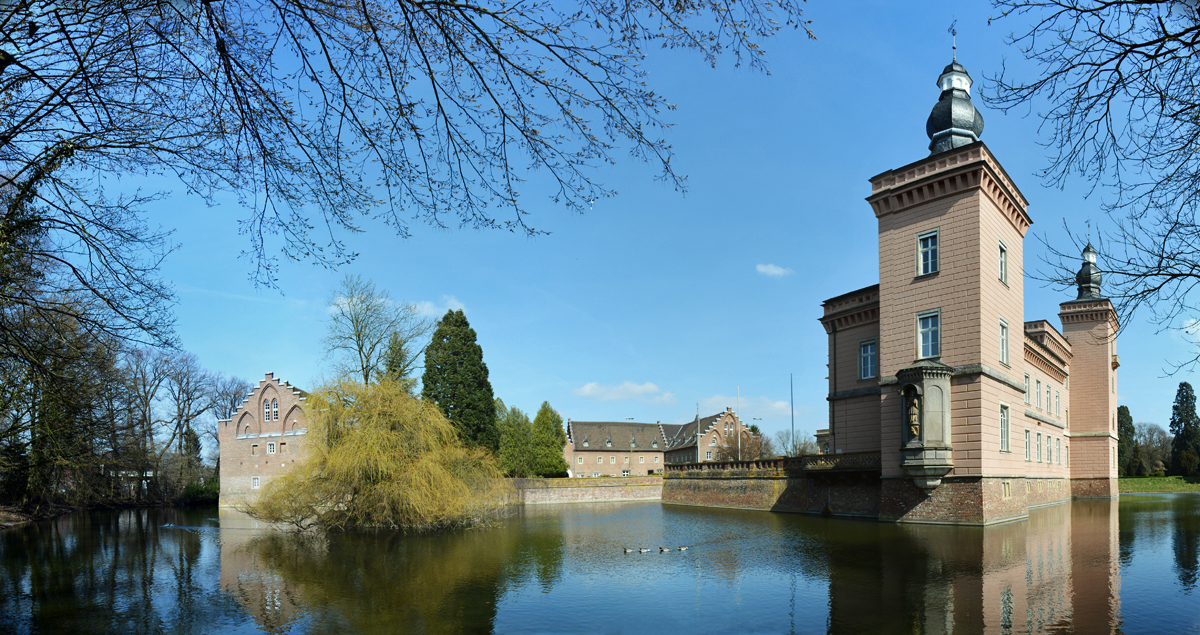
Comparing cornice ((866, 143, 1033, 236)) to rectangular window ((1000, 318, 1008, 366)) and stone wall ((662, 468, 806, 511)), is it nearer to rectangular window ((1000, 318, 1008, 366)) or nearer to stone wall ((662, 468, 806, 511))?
rectangular window ((1000, 318, 1008, 366))

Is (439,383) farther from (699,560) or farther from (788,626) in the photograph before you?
(788,626)

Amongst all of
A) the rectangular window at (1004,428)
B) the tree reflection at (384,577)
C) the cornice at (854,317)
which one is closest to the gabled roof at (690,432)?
the cornice at (854,317)

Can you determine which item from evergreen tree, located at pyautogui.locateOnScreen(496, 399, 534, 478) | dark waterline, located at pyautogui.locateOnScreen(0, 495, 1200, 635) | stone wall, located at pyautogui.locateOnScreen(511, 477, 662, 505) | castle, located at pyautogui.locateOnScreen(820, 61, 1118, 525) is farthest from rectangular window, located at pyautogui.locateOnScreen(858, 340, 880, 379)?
evergreen tree, located at pyautogui.locateOnScreen(496, 399, 534, 478)

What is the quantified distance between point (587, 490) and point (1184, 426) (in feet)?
187

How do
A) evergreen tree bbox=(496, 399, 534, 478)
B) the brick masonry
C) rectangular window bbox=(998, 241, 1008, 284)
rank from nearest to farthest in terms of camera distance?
the brick masonry
rectangular window bbox=(998, 241, 1008, 284)
evergreen tree bbox=(496, 399, 534, 478)

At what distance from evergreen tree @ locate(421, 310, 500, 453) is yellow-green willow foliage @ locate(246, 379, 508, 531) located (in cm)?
1649

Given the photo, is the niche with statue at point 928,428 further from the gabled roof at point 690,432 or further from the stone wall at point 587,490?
the gabled roof at point 690,432

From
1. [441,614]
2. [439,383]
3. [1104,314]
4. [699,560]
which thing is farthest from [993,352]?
[439,383]

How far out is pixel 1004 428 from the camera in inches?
938

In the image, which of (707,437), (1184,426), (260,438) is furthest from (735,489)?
(1184,426)

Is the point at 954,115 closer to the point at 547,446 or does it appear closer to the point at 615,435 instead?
the point at 547,446

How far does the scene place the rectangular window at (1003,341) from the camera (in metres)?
24.0

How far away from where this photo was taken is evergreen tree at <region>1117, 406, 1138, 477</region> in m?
64.4

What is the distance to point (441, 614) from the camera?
34.3 feet
